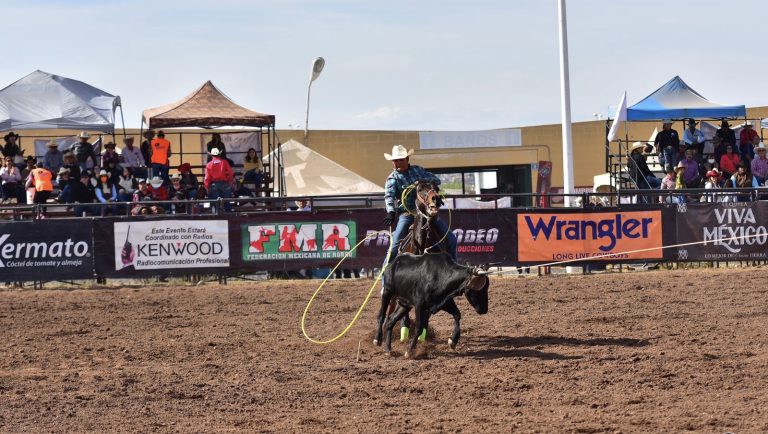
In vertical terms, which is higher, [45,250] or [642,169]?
[642,169]

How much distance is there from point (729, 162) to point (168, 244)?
12468mm

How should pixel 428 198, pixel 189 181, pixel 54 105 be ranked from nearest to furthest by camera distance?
pixel 428 198, pixel 189 181, pixel 54 105

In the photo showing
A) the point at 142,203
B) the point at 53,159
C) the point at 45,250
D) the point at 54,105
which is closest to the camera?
the point at 142,203

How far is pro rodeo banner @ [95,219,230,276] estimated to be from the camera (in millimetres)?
18500

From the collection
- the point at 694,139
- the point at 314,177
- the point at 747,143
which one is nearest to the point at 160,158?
the point at 314,177

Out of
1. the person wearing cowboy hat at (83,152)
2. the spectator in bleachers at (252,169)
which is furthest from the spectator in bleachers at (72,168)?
the spectator in bleachers at (252,169)

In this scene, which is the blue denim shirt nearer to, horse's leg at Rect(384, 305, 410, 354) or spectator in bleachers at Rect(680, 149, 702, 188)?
horse's leg at Rect(384, 305, 410, 354)

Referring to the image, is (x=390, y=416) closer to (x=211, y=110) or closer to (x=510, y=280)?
(x=510, y=280)

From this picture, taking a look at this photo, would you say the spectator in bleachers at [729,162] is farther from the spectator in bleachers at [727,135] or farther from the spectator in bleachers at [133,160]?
the spectator in bleachers at [133,160]

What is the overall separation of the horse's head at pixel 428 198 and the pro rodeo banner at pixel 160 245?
340 inches

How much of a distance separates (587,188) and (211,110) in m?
16.9

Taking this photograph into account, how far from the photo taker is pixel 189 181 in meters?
22.9

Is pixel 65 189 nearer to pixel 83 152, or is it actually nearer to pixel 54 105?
pixel 83 152

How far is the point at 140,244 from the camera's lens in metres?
18.5
